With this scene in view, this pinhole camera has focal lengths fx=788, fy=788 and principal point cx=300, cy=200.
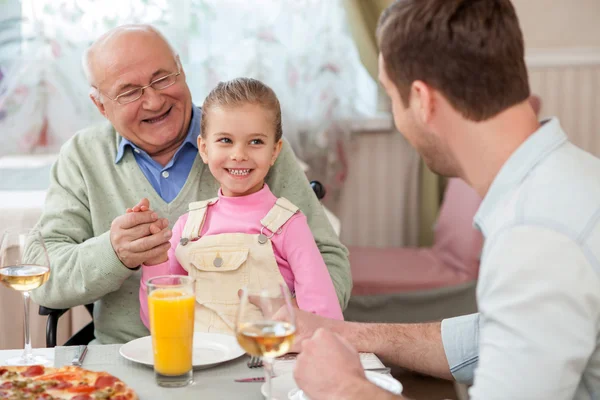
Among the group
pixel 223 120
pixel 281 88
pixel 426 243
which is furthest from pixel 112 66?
pixel 426 243

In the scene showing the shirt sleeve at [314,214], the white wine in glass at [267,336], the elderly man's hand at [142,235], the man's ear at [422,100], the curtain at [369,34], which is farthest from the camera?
the curtain at [369,34]

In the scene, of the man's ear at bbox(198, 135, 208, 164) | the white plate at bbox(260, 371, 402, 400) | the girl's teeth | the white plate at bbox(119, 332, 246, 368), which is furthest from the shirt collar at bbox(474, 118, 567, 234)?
the man's ear at bbox(198, 135, 208, 164)

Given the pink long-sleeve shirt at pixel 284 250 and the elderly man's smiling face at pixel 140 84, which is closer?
the pink long-sleeve shirt at pixel 284 250

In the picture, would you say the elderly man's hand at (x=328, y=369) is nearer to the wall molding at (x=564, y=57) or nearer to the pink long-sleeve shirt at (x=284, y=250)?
the pink long-sleeve shirt at (x=284, y=250)

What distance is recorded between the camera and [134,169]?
6.73ft

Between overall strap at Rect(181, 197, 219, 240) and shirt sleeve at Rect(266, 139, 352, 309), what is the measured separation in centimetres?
22

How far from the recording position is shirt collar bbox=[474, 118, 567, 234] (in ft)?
3.71

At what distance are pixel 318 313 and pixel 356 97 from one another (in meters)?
2.29

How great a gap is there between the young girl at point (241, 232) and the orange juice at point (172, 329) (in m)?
0.47

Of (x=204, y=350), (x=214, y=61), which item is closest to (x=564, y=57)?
(x=214, y=61)

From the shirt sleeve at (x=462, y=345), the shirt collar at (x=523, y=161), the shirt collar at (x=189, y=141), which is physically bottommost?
the shirt sleeve at (x=462, y=345)

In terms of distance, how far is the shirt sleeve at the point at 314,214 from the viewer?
1.97 metres

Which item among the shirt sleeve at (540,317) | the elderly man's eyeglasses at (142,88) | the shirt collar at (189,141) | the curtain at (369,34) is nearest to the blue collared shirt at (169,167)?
the shirt collar at (189,141)

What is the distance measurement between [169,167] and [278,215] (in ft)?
1.29
